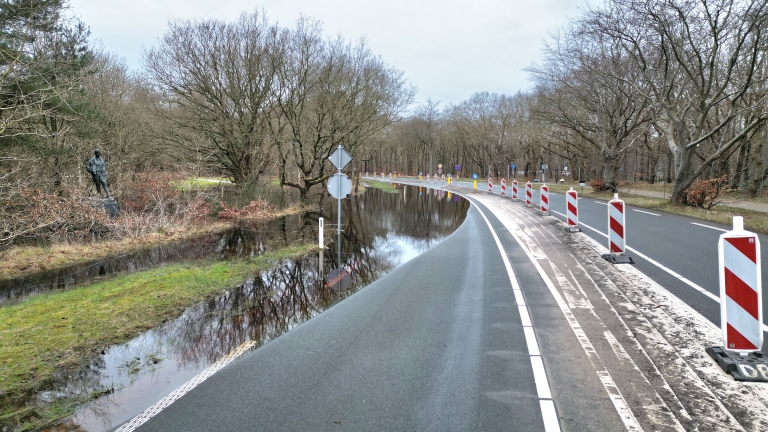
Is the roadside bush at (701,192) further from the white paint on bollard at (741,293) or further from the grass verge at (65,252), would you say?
the grass verge at (65,252)

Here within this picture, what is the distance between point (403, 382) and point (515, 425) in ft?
3.57

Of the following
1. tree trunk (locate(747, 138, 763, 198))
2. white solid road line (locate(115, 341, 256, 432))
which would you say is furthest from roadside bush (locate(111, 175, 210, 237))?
tree trunk (locate(747, 138, 763, 198))

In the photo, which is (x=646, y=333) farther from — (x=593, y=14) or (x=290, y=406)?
(x=593, y=14)

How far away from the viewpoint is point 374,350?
15.5ft

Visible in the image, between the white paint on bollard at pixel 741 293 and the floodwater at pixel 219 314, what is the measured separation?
506 centimetres

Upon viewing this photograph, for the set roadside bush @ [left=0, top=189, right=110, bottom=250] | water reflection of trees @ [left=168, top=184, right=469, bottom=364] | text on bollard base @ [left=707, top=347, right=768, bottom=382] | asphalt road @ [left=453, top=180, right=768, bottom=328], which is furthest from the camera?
roadside bush @ [left=0, top=189, right=110, bottom=250]

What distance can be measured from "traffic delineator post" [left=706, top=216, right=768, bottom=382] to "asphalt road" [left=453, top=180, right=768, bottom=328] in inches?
44.0

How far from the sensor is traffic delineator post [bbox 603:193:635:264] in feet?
28.8

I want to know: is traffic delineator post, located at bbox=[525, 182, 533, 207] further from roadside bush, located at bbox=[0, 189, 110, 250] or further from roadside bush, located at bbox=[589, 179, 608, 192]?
roadside bush, located at bbox=[0, 189, 110, 250]

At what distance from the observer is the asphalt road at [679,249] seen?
21.1 feet

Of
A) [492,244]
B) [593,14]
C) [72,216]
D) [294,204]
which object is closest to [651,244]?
[492,244]

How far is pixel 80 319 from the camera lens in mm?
6605

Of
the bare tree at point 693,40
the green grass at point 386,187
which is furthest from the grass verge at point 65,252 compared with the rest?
the green grass at point 386,187

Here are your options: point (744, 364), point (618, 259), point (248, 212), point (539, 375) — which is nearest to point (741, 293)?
point (744, 364)
